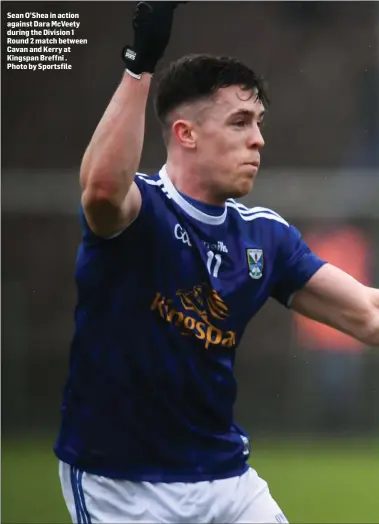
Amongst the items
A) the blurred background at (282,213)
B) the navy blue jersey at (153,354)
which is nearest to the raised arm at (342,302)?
the navy blue jersey at (153,354)

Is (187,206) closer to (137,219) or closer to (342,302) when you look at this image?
(137,219)

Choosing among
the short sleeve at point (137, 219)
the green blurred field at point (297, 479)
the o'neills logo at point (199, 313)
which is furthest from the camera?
the green blurred field at point (297, 479)

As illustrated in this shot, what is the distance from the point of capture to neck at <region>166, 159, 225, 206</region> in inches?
98.2

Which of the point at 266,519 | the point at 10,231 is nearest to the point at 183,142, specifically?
the point at 266,519

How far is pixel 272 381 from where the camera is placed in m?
5.70

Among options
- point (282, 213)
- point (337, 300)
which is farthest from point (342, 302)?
point (282, 213)

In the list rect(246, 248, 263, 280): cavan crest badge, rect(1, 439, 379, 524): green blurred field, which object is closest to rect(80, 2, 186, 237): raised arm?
rect(246, 248, 263, 280): cavan crest badge

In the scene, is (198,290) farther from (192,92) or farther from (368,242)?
(368,242)

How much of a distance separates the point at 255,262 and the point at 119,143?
613 mm

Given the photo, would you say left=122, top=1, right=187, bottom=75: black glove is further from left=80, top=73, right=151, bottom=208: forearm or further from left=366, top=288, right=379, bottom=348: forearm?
left=366, top=288, right=379, bottom=348: forearm

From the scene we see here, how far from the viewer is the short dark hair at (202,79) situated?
2504 millimetres

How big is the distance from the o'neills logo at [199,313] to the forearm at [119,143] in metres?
0.36

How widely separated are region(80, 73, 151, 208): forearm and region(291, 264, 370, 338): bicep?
2.33 ft

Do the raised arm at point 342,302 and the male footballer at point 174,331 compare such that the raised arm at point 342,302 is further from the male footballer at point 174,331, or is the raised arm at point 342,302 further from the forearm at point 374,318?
the male footballer at point 174,331
